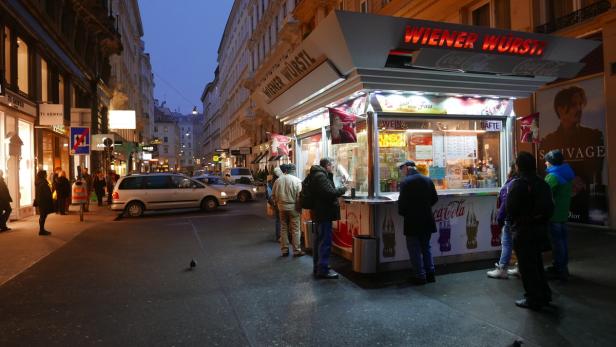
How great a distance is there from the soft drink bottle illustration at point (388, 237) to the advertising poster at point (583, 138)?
22.2ft

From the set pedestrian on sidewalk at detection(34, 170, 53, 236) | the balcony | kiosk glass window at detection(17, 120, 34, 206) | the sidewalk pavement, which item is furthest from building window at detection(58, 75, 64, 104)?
the balcony

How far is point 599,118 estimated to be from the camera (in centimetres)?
1099

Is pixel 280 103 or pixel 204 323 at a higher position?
pixel 280 103

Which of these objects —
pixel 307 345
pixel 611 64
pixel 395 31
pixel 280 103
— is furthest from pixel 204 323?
pixel 611 64

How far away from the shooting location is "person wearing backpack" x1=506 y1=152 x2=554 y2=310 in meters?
5.24

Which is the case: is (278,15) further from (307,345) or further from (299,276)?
(307,345)

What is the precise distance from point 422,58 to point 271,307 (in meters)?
4.32

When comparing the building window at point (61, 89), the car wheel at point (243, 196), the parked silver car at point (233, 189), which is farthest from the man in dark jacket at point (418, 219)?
the building window at point (61, 89)

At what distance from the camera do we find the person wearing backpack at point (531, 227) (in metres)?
5.24

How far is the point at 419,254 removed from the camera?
6586 millimetres

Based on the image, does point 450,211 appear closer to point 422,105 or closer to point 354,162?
point 422,105

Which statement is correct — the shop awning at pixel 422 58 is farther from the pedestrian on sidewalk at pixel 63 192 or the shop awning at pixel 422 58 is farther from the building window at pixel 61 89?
the building window at pixel 61 89

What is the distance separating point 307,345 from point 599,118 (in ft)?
33.7

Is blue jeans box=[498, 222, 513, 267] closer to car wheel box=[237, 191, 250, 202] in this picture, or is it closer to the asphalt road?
the asphalt road
